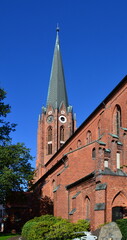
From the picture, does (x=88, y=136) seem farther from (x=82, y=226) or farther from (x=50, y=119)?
(x=50, y=119)

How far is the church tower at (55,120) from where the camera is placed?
69.0m

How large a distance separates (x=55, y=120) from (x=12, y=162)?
39.7m

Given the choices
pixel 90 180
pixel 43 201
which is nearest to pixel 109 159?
pixel 90 180

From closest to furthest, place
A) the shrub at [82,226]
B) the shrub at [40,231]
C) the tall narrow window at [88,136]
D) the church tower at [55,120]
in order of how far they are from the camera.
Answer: the shrub at [40,231] < the shrub at [82,226] < the tall narrow window at [88,136] < the church tower at [55,120]

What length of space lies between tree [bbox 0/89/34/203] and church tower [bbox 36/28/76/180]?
1337 inches

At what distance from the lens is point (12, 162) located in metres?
31.1

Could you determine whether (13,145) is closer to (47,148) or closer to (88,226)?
(88,226)

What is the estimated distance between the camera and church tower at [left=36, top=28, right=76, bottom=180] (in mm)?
69000

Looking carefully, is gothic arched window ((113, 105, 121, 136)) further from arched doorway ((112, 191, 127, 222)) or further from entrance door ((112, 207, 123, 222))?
entrance door ((112, 207, 123, 222))

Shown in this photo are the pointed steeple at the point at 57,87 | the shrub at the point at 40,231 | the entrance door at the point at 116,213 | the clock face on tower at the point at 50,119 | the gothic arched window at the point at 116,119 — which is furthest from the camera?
the pointed steeple at the point at 57,87

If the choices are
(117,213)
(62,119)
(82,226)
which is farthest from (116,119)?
(62,119)

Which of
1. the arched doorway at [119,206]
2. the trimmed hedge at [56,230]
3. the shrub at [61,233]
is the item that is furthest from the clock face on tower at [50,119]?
the shrub at [61,233]

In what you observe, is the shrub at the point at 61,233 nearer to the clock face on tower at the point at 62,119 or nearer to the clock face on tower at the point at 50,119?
the clock face on tower at the point at 62,119

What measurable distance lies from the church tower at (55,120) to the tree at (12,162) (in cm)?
3397
